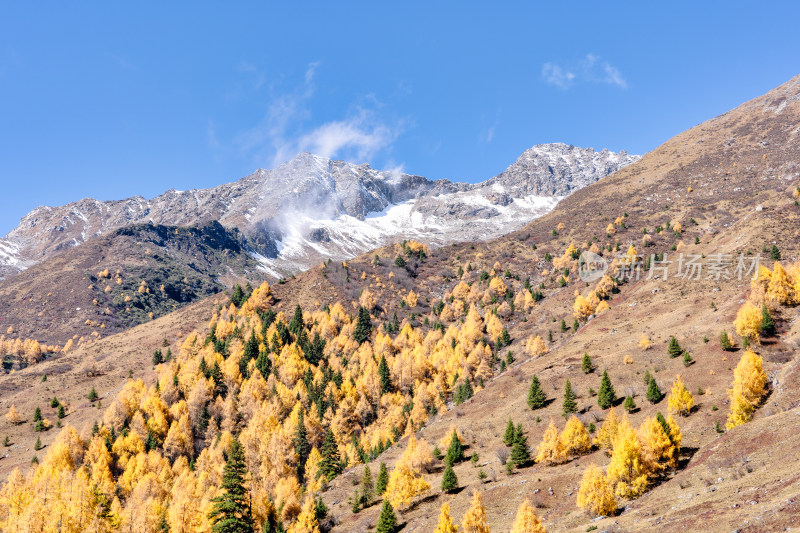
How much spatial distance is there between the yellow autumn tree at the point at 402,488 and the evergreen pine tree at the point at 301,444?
39.0 metres

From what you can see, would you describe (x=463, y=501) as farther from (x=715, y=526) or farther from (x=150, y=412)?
(x=150, y=412)

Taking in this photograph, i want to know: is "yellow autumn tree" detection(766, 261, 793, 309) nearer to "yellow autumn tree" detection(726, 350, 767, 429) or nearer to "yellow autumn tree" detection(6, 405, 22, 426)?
"yellow autumn tree" detection(726, 350, 767, 429)

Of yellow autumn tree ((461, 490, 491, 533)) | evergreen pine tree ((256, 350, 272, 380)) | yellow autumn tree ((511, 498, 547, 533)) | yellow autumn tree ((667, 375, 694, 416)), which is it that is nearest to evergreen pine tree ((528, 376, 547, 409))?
yellow autumn tree ((667, 375, 694, 416))

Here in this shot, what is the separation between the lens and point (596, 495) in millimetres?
40594

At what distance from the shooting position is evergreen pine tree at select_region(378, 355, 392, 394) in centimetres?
11442

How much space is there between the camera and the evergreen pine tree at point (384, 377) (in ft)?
375

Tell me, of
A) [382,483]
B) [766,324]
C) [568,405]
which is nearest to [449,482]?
[382,483]

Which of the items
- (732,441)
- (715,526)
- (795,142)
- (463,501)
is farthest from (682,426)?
(795,142)

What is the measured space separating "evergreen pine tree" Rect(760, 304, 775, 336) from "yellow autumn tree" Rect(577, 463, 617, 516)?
46.1 m

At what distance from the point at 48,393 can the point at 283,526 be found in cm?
9802

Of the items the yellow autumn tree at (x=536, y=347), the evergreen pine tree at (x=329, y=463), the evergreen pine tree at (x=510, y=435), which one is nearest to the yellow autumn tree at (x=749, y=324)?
the evergreen pine tree at (x=510, y=435)

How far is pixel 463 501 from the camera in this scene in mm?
53562

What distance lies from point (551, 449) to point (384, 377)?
6139 centimetres

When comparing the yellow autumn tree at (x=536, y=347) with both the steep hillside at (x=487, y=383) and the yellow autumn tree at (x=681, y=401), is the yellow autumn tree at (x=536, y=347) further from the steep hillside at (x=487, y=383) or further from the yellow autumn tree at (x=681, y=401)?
the yellow autumn tree at (x=681, y=401)
